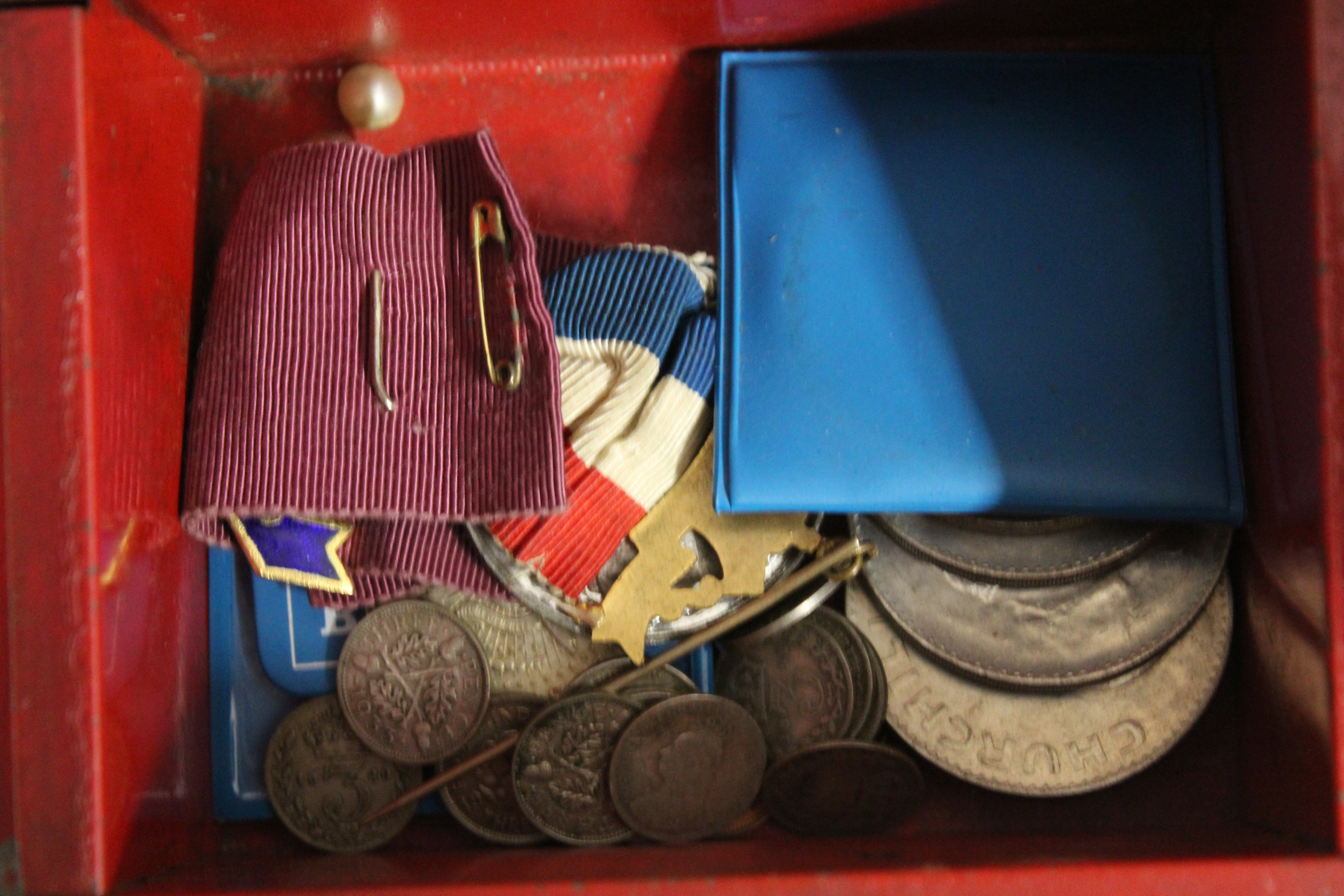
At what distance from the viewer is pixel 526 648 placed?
1201 mm

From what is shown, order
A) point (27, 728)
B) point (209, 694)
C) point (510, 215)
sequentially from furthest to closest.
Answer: point (209, 694)
point (510, 215)
point (27, 728)

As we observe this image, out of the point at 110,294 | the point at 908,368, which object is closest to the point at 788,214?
the point at 908,368

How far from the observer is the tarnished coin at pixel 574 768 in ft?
3.69

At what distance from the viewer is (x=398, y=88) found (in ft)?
4.09

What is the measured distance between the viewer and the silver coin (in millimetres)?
1173

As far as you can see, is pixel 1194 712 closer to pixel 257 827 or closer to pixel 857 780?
pixel 857 780

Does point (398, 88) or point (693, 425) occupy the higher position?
point (398, 88)

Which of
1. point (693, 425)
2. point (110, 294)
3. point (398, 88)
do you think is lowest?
point (693, 425)

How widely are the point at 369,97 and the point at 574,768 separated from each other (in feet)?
2.74

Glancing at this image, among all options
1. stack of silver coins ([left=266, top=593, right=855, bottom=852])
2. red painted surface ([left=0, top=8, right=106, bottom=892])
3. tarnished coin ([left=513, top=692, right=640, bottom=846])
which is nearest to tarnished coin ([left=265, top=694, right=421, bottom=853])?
stack of silver coins ([left=266, top=593, right=855, bottom=852])

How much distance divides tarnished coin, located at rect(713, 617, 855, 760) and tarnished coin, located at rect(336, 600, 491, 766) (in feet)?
0.99

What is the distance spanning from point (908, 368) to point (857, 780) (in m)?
0.47

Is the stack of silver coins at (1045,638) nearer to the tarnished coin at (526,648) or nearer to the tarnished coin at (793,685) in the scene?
the tarnished coin at (793,685)

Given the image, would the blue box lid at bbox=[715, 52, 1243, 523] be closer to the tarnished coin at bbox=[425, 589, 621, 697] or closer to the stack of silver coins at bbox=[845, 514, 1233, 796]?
the stack of silver coins at bbox=[845, 514, 1233, 796]
